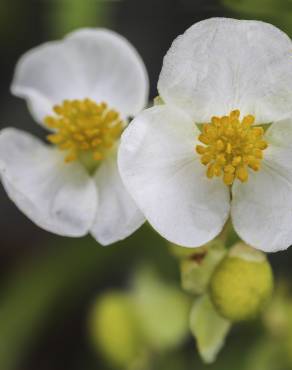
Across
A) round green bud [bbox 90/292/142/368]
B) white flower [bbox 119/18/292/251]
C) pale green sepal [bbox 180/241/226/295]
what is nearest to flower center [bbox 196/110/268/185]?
white flower [bbox 119/18/292/251]

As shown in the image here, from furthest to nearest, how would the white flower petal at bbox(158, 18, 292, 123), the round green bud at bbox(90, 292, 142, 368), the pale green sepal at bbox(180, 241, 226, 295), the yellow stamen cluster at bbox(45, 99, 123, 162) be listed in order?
the round green bud at bbox(90, 292, 142, 368)
the yellow stamen cluster at bbox(45, 99, 123, 162)
the pale green sepal at bbox(180, 241, 226, 295)
the white flower petal at bbox(158, 18, 292, 123)

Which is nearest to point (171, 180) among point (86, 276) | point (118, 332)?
point (118, 332)

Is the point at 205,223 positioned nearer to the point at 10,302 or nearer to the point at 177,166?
the point at 177,166

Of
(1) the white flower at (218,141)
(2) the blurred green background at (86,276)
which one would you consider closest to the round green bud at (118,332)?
(2) the blurred green background at (86,276)

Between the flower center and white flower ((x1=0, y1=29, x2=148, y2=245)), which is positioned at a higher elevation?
the flower center

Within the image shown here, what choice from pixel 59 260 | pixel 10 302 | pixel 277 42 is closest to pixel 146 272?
pixel 59 260

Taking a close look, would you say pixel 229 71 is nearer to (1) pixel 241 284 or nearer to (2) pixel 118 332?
(1) pixel 241 284

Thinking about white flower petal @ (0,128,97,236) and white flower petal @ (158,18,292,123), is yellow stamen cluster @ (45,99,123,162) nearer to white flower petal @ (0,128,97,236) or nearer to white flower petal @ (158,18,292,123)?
white flower petal @ (0,128,97,236)
